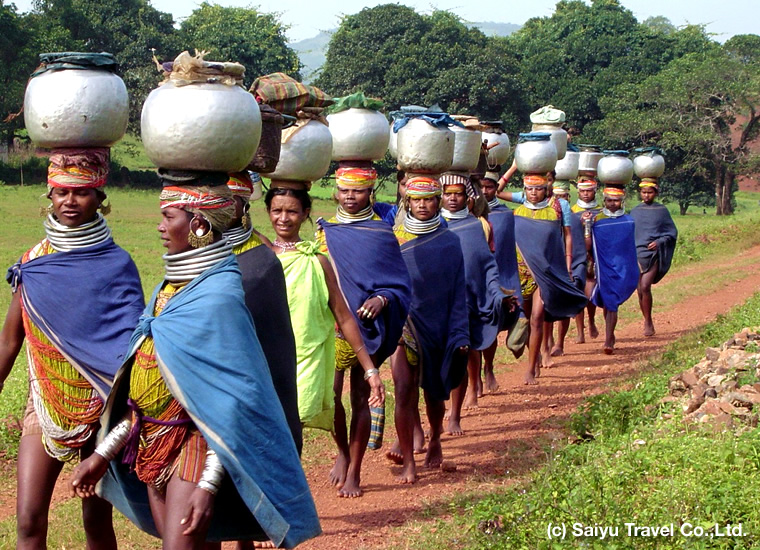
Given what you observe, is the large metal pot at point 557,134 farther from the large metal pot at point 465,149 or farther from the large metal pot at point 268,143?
the large metal pot at point 268,143

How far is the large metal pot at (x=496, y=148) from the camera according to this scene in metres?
10.1

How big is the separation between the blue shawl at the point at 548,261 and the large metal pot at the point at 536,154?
0.53m

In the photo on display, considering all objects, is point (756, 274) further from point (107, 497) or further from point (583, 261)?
point (107, 497)

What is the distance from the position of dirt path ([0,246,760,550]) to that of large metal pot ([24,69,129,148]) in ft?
7.95

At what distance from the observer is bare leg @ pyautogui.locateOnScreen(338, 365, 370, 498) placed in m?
6.24

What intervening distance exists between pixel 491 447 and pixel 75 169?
13.4 feet

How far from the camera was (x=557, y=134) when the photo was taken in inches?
441

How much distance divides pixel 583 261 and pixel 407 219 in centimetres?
509

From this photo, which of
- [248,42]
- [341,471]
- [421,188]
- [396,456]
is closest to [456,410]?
[396,456]

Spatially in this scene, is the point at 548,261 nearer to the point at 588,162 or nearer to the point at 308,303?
the point at 588,162

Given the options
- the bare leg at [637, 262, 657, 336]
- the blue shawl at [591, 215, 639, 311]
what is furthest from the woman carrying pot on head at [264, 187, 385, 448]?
the bare leg at [637, 262, 657, 336]

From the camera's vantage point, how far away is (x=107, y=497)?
3961 millimetres

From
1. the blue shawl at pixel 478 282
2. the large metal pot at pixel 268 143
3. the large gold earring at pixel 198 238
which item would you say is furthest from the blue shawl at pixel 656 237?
the large gold earring at pixel 198 238

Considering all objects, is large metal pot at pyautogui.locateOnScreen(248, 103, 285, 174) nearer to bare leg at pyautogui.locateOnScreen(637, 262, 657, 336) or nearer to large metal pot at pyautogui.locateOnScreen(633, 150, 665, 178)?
bare leg at pyautogui.locateOnScreen(637, 262, 657, 336)
